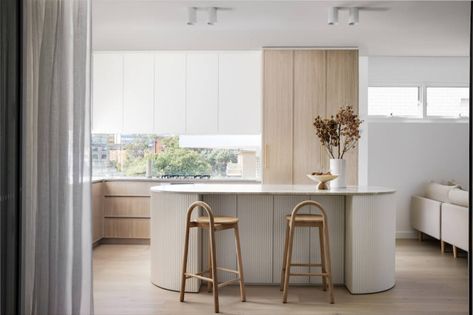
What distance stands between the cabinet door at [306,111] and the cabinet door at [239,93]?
34.9 inches

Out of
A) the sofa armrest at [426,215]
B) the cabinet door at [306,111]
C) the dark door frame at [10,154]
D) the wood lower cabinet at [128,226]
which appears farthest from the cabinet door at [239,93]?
the dark door frame at [10,154]

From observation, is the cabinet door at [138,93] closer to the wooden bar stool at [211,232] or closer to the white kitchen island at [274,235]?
the white kitchen island at [274,235]

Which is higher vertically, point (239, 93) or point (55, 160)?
point (239, 93)

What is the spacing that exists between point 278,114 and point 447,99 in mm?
2890

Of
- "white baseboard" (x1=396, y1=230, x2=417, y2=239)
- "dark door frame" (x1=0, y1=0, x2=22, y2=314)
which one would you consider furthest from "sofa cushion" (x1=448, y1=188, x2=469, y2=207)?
"dark door frame" (x1=0, y1=0, x2=22, y2=314)

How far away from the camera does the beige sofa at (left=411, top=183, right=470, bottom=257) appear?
579 centimetres

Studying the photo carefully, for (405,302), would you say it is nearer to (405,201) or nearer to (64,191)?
(64,191)

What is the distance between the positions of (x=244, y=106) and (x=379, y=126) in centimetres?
200

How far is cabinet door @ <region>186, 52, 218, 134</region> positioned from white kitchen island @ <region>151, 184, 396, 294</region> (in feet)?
7.94

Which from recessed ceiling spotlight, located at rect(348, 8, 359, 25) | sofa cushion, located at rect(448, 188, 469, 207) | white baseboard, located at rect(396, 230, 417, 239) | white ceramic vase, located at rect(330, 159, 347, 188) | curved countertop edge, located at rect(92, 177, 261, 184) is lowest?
white baseboard, located at rect(396, 230, 417, 239)

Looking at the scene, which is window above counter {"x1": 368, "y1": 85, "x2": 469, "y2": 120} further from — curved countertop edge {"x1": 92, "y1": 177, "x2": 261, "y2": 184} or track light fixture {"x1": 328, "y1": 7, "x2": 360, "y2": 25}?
track light fixture {"x1": 328, "y1": 7, "x2": 360, "y2": 25}

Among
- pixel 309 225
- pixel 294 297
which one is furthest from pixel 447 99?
pixel 294 297

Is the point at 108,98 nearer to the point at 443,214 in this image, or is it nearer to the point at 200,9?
the point at 200,9

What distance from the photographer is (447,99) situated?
24.7 ft
